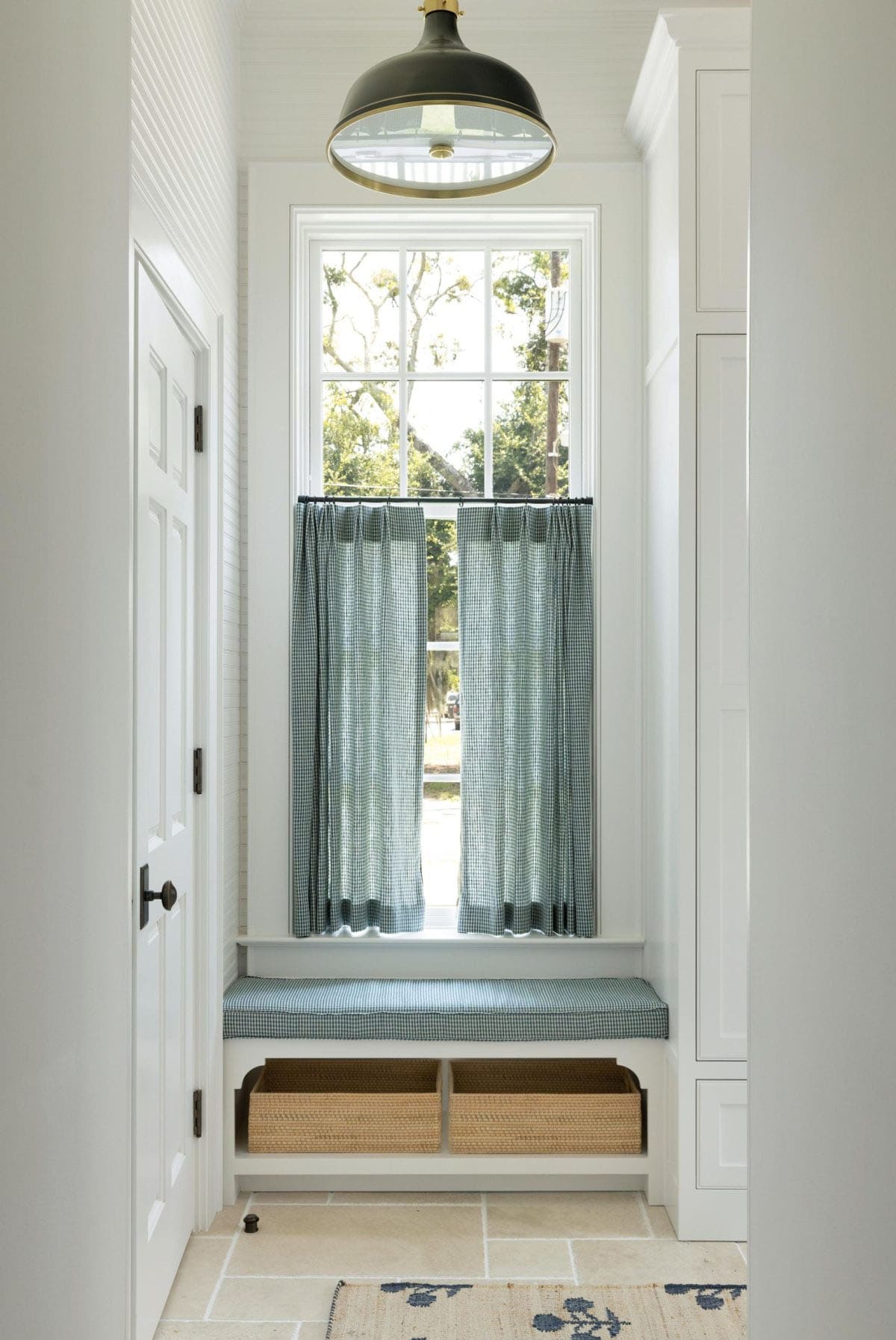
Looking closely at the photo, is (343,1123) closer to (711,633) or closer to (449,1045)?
(449,1045)

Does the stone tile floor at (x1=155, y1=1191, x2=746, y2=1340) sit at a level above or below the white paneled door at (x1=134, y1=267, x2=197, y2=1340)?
below

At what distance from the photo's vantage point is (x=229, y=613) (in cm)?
310

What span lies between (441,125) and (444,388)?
156 centimetres

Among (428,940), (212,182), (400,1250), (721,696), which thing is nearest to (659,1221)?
(400,1250)

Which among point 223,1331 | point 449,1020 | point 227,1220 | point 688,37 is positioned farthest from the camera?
point 449,1020

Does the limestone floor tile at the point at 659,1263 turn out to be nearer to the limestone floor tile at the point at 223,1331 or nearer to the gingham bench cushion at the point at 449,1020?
the gingham bench cushion at the point at 449,1020

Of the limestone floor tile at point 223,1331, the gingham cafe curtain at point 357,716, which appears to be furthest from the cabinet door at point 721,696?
the limestone floor tile at point 223,1331

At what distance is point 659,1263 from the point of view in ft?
8.45

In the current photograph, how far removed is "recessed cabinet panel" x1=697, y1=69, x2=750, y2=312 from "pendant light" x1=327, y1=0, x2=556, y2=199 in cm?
88

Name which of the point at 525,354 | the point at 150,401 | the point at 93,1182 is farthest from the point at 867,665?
the point at 525,354

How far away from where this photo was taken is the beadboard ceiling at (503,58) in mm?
3264

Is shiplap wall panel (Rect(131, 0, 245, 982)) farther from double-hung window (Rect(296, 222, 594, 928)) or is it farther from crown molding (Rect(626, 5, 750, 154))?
crown molding (Rect(626, 5, 750, 154))

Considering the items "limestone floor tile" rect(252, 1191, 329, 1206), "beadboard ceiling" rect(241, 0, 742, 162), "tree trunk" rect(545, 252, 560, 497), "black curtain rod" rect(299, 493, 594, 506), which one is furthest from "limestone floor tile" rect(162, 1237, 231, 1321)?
"beadboard ceiling" rect(241, 0, 742, 162)

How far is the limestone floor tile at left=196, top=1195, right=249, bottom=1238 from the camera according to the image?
2.72 metres
